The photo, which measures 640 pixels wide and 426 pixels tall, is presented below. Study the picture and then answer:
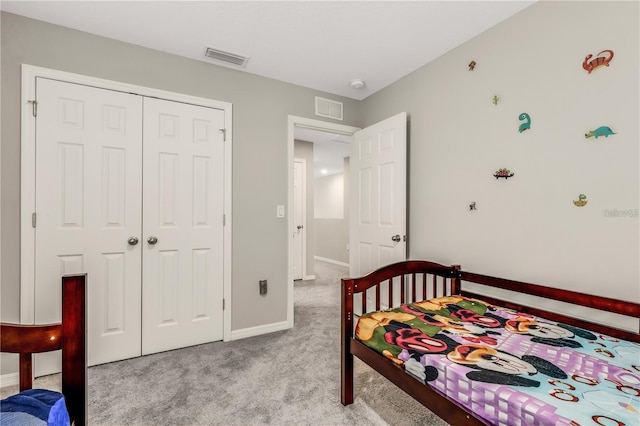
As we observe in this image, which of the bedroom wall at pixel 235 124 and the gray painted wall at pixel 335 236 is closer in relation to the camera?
the bedroom wall at pixel 235 124

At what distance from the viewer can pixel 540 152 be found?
185 cm

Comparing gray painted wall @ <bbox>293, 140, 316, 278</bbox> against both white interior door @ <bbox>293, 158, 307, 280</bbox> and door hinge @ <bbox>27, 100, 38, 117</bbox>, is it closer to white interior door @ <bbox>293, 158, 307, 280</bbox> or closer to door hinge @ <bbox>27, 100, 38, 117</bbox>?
white interior door @ <bbox>293, 158, 307, 280</bbox>

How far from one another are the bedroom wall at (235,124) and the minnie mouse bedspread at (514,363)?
141 centimetres

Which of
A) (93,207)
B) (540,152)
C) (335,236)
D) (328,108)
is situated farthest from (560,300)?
(335,236)

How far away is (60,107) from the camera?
2104 mm

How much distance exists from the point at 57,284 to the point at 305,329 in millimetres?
1976

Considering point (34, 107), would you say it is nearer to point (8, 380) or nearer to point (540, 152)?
point (8, 380)

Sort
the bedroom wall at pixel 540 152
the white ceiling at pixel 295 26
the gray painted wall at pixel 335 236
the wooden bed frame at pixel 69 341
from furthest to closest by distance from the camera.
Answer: the gray painted wall at pixel 335 236, the white ceiling at pixel 295 26, the bedroom wall at pixel 540 152, the wooden bed frame at pixel 69 341

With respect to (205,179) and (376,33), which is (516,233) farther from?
(205,179)

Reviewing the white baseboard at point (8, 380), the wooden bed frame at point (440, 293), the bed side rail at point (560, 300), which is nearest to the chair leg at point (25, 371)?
the wooden bed frame at point (440, 293)

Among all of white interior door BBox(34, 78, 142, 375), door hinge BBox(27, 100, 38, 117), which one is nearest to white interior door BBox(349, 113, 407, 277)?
white interior door BBox(34, 78, 142, 375)

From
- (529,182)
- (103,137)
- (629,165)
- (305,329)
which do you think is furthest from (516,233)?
(103,137)

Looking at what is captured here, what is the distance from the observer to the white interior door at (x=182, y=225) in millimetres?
2393

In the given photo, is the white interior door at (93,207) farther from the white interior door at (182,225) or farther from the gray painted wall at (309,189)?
the gray painted wall at (309,189)
